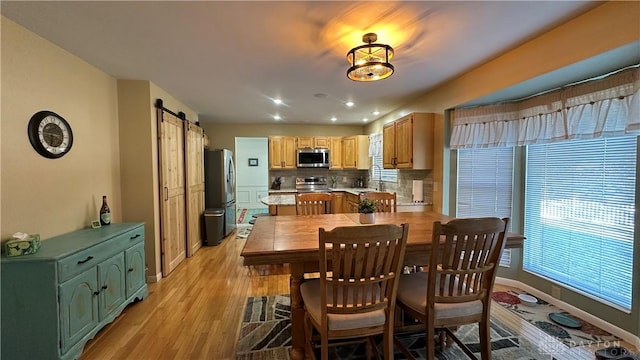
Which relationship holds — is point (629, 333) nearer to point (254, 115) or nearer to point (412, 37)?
point (412, 37)

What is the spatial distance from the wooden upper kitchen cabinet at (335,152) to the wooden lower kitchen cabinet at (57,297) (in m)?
4.62

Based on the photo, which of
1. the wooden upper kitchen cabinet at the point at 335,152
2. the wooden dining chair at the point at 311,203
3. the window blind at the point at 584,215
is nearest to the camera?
the window blind at the point at 584,215

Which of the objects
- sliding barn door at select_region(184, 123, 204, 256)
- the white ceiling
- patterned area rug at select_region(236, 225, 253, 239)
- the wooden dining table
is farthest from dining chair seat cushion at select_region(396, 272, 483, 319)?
patterned area rug at select_region(236, 225, 253, 239)

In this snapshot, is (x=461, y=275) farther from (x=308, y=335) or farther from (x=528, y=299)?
(x=528, y=299)

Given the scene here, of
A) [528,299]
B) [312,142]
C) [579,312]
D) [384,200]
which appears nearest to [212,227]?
[312,142]

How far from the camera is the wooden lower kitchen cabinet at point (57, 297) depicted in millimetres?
1803

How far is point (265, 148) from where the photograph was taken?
8.88 meters

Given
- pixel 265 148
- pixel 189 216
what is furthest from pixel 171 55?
pixel 265 148

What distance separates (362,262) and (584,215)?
251 cm

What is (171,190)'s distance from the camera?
3.77m

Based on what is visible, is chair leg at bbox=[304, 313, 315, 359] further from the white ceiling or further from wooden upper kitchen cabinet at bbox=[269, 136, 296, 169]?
wooden upper kitchen cabinet at bbox=[269, 136, 296, 169]

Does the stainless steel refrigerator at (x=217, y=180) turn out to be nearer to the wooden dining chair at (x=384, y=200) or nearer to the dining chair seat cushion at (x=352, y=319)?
the wooden dining chair at (x=384, y=200)

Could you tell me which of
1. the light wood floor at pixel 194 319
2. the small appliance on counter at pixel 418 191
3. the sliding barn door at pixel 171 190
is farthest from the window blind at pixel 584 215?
the sliding barn door at pixel 171 190

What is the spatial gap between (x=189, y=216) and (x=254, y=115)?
2168 millimetres
